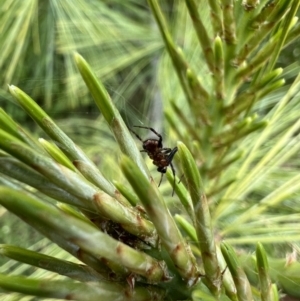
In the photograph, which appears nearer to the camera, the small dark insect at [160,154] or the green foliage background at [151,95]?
the small dark insect at [160,154]

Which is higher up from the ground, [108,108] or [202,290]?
[108,108]

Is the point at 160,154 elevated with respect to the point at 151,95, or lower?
elevated

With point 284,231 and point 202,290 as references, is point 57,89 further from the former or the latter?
point 202,290

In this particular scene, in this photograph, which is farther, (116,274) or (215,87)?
(215,87)

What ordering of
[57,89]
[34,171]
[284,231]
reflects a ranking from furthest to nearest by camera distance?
[57,89] < [284,231] < [34,171]

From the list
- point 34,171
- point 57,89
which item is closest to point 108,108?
point 34,171

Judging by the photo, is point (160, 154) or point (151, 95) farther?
point (151, 95)

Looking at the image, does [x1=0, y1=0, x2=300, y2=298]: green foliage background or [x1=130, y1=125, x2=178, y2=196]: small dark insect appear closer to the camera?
[x1=130, y1=125, x2=178, y2=196]: small dark insect

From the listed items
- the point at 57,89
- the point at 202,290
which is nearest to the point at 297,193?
the point at 202,290

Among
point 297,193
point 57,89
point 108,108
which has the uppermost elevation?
point 108,108

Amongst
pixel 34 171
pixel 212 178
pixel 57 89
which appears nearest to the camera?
pixel 34 171
